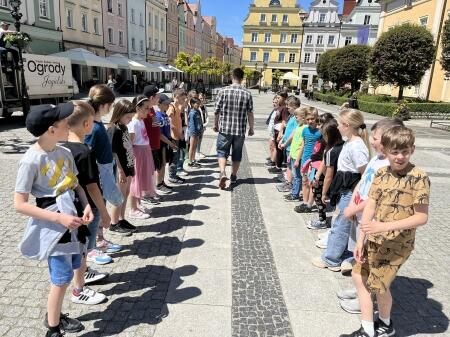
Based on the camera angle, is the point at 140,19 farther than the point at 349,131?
Yes

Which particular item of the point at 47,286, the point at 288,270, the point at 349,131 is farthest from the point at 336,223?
the point at 47,286

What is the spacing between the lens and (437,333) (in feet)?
9.34

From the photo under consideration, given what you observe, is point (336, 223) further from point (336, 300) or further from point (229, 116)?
point (229, 116)

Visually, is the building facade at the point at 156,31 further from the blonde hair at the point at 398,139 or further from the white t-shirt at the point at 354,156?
the blonde hair at the point at 398,139

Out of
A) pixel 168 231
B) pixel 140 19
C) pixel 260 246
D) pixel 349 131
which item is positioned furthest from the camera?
pixel 140 19

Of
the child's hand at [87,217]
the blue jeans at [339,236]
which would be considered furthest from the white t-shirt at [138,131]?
the blue jeans at [339,236]

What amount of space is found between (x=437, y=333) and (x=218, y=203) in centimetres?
360

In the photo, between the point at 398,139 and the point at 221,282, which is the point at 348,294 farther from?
the point at 398,139

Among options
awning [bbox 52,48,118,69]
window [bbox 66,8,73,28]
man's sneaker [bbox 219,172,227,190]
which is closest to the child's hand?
man's sneaker [bbox 219,172,227,190]

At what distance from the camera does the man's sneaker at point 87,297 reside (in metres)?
3.04

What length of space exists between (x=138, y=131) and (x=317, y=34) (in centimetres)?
6615

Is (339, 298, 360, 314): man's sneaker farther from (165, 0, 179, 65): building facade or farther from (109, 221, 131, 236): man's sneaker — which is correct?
(165, 0, 179, 65): building facade

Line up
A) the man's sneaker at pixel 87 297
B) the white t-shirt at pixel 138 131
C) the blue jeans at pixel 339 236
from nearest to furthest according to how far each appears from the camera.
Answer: the man's sneaker at pixel 87 297 < the blue jeans at pixel 339 236 < the white t-shirt at pixel 138 131

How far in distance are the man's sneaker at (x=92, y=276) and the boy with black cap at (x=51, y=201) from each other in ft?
2.57
